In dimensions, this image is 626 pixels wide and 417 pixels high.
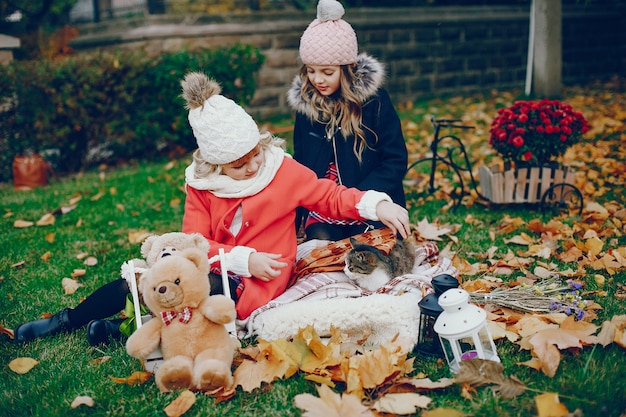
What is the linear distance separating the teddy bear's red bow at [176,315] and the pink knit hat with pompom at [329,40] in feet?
5.31

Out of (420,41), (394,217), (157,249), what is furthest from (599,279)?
(420,41)

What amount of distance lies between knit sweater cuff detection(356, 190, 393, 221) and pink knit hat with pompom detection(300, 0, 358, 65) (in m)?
0.85

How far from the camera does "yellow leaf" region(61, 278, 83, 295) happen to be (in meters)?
3.52

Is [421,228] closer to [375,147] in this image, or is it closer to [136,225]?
[375,147]

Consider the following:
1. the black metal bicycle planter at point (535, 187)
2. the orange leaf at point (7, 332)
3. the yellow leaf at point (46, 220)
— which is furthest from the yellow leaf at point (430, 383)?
the yellow leaf at point (46, 220)

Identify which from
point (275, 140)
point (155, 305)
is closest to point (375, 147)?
point (275, 140)

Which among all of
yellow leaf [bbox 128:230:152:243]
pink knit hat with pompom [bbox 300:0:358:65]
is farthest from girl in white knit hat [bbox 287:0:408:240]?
yellow leaf [bbox 128:230:152:243]

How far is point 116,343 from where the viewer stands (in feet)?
9.15

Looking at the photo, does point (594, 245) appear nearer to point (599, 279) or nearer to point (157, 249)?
point (599, 279)

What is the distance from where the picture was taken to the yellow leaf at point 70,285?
11.5 ft

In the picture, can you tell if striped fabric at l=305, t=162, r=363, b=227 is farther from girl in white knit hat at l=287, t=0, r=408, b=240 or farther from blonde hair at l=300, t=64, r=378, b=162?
blonde hair at l=300, t=64, r=378, b=162

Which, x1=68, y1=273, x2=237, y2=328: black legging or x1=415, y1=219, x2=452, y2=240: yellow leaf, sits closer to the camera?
x1=68, y1=273, x2=237, y2=328: black legging

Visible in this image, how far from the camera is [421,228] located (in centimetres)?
421

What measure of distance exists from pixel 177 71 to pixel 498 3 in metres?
6.85
